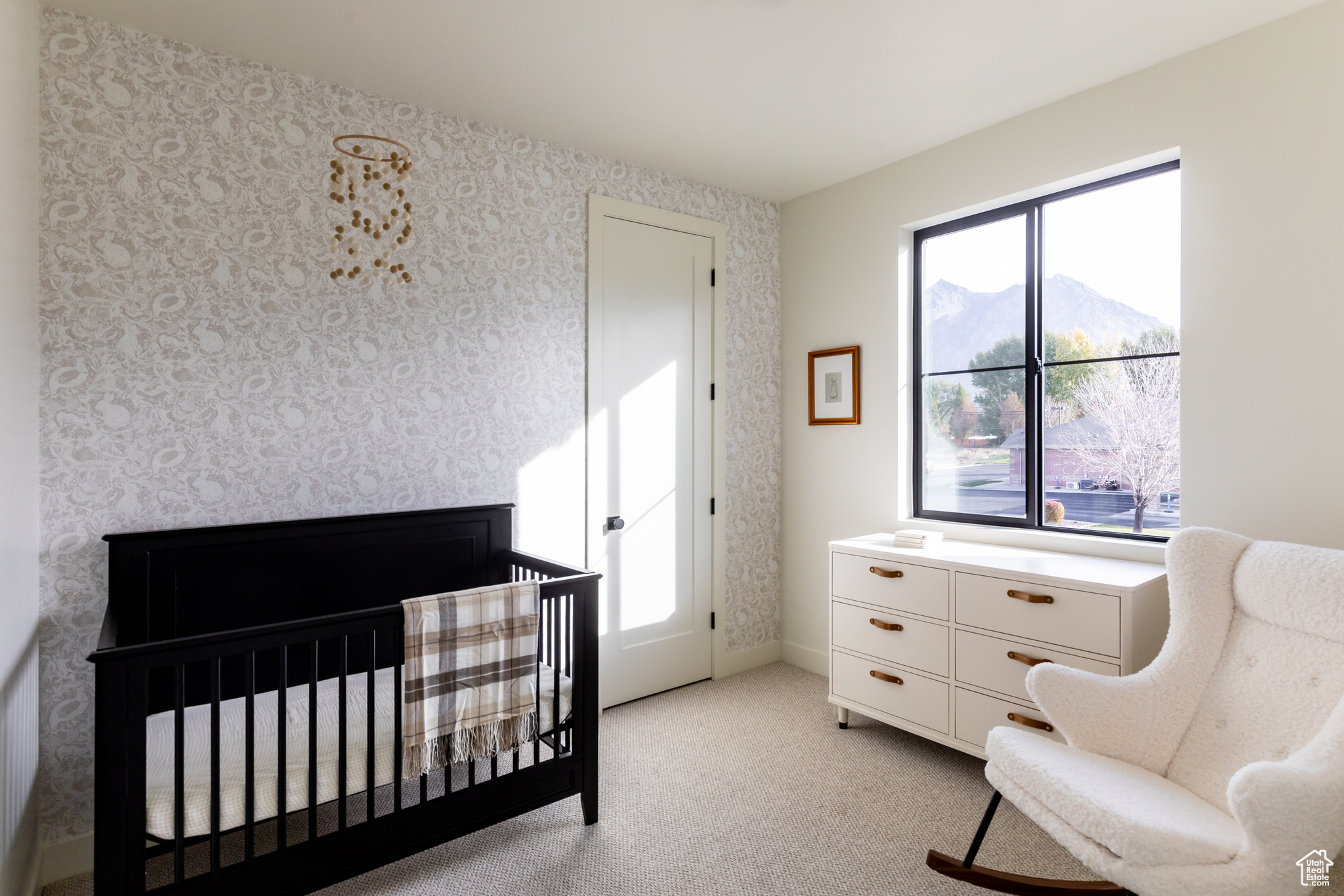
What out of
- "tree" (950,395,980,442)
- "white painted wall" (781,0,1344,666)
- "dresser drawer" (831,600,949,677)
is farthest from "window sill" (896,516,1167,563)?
"dresser drawer" (831,600,949,677)

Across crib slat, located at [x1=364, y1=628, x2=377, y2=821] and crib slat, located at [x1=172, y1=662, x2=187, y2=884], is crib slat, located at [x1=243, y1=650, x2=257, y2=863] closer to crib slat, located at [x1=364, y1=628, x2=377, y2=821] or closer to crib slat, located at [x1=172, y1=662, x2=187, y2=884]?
crib slat, located at [x1=172, y1=662, x2=187, y2=884]

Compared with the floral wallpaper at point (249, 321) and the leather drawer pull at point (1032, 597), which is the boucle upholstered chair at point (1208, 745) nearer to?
the leather drawer pull at point (1032, 597)

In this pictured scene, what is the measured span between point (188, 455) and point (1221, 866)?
9.28 feet

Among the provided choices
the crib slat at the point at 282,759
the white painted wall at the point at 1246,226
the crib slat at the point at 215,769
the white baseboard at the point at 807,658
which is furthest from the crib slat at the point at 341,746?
the white painted wall at the point at 1246,226

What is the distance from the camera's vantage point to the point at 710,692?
342 centimetres

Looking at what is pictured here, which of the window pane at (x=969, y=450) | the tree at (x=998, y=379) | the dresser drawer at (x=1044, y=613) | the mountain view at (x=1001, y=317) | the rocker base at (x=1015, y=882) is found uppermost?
the mountain view at (x=1001, y=317)

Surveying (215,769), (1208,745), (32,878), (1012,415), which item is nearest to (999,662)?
(1208,745)

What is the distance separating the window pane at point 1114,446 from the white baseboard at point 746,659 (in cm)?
160

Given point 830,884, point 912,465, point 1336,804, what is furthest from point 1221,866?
point 912,465

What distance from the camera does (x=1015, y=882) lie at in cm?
175

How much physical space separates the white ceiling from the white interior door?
60cm

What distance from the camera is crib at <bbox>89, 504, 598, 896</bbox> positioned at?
160 cm

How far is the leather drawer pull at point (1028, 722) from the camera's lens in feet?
7.61

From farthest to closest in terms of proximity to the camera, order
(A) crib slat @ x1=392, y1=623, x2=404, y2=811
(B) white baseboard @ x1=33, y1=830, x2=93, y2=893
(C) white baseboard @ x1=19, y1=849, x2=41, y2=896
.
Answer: (B) white baseboard @ x1=33, y1=830, x2=93, y2=893 → (A) crib slat @ x1=392, y1=623, x2=404, y2=811 → (C) white baseboard @ x1=19, y1=849, x2=41, y2=896
